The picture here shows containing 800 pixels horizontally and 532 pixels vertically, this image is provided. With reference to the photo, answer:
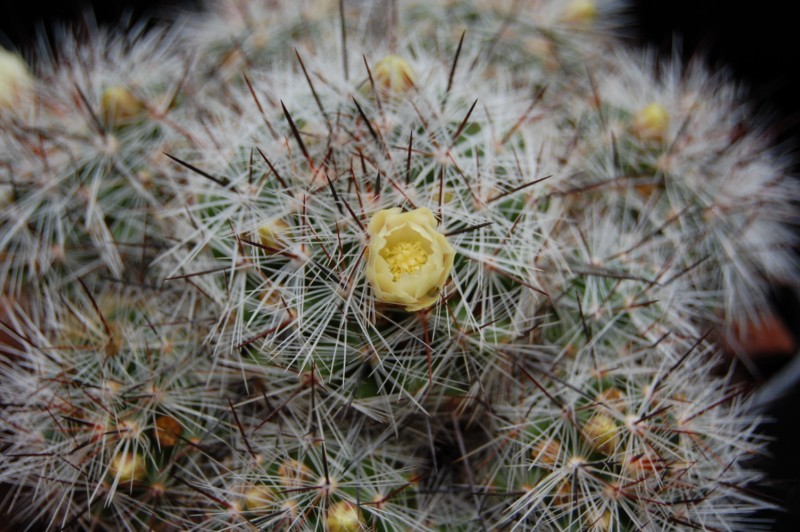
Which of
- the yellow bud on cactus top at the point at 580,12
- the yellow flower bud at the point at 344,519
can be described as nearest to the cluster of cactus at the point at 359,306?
the yellow flower bud at the point at 344,519

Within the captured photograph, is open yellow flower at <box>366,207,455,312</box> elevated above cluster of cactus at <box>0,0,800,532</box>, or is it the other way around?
open yellow flower at <box>366,207,455,312</box>

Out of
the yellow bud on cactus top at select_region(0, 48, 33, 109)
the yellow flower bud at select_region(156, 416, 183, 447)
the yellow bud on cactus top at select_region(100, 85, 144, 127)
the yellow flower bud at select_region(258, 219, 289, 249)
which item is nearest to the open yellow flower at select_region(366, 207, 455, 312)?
the yellow flower bud at select_region(258, 219, 289, 249)

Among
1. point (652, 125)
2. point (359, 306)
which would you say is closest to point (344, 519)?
point (359, 306)

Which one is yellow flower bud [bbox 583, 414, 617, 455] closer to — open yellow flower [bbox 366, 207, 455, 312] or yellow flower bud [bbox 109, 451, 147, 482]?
open yellow flower [bbox 366, 207, 455, 312]

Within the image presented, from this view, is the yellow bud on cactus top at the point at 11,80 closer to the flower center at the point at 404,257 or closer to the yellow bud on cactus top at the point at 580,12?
the flower center at the point at 404,257

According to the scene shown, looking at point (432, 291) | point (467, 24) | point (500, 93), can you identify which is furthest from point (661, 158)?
point (432, 291)

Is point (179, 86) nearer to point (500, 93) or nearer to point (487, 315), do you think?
point (500, 93)
